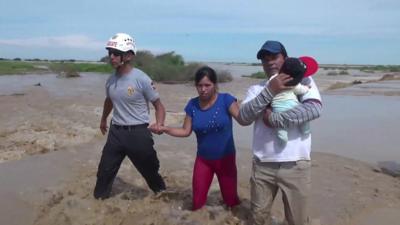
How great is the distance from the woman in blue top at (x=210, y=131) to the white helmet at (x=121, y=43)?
84 centimetres

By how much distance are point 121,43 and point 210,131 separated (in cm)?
127

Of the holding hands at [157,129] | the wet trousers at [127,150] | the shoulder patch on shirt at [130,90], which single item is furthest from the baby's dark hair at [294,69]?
the wet trousers at [127,150]

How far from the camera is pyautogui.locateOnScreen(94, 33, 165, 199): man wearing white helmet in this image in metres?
4.67

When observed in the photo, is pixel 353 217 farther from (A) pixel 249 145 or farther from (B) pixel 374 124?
(B) pixel 374 124

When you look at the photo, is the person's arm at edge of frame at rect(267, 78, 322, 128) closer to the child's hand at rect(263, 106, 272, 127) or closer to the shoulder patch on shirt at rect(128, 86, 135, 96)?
the child's hand at rect(263, 106, 272, 127)

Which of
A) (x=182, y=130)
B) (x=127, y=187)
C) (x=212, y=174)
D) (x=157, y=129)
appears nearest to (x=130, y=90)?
(x=157, y=129)

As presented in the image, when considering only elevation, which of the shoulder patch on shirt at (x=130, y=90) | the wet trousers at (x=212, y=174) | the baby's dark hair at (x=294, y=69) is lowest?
the wet trousers at (x=212, y=174)

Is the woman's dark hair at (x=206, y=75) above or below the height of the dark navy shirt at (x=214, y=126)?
above

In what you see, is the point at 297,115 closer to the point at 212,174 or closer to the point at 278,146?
the point at 278,146

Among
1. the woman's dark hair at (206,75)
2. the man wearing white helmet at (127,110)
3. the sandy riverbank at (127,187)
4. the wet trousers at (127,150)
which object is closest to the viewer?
the woman's dark hair at (206,75)

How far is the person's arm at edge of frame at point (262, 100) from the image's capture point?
3.31 m

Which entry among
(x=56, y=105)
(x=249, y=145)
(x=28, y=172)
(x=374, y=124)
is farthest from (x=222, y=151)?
(x=56, y=105)

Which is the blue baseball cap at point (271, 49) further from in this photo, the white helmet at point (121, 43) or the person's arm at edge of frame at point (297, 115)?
the white helmet at point (121, 43)

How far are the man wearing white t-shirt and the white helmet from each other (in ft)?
5.05
